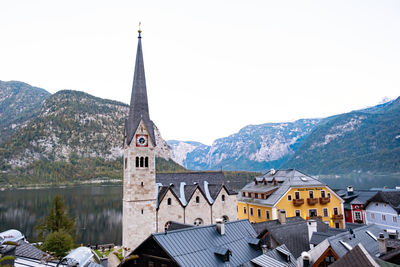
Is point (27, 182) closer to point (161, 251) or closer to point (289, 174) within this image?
point (289, 174)

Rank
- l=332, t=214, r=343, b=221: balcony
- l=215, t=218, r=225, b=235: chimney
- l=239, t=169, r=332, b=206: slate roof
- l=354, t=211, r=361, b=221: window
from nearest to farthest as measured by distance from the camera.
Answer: l=215, t=218, r=225, b=235: chimney < l=239, t=169, r=332, b=206: slate roof < l=332, t=214, r=343, b=221: balcony < l=354, t=211, r=361, b=221: window

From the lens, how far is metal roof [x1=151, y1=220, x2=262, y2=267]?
17391mm

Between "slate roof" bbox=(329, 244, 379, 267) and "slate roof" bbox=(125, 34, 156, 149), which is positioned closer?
"slate roof" bbox=(329, 244, 379, 267)

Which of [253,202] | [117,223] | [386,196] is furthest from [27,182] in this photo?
[386,196]

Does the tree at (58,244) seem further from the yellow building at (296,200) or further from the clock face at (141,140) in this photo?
the yellow building at (296,200)

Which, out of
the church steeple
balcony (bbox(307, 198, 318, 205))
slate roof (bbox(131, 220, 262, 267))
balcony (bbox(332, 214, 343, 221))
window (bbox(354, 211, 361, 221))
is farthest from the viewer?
window (bbox(354, 211, 361, 221))

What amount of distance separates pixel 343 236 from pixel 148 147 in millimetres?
21066

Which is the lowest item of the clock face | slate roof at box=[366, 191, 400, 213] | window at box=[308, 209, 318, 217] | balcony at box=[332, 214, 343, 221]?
balcony at box=[332, 214, 343, 221]

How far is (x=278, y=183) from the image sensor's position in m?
44.8

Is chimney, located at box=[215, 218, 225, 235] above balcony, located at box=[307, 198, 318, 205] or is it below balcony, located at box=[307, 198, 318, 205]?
above

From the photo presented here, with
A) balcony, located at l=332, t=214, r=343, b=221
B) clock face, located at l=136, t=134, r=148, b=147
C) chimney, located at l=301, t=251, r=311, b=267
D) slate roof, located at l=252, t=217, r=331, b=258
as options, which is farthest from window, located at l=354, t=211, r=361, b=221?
clock face, located at l=136, t=134, r=148, b=147

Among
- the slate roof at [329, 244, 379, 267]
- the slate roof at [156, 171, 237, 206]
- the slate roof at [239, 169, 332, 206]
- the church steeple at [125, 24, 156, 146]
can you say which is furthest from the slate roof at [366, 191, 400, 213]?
the slate roof at [329, 244, 379, 267]

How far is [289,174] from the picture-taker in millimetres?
45688

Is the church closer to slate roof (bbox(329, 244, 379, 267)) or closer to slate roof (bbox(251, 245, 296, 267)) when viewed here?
slate roof (bbox(251, 245, 296, 267))
